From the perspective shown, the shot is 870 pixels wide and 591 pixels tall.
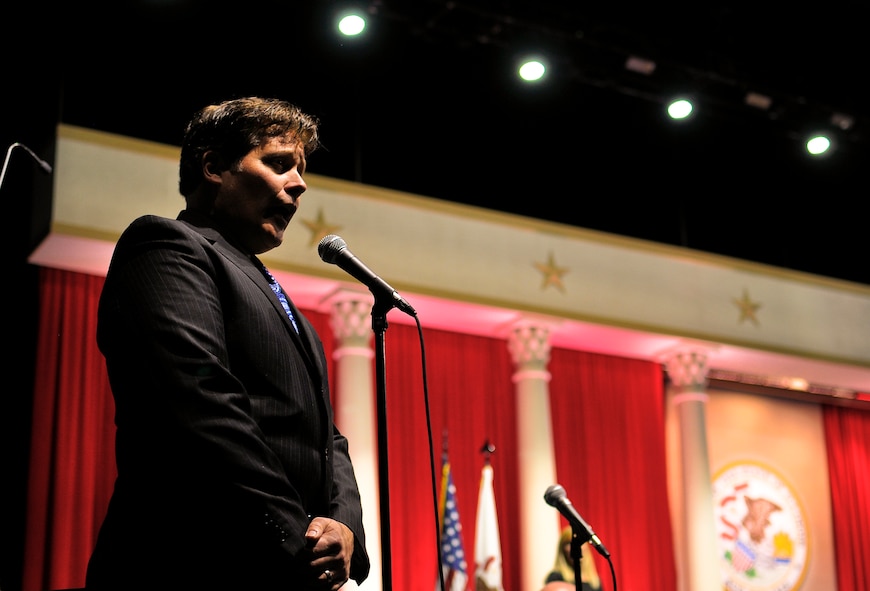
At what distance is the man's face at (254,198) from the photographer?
2236 mm

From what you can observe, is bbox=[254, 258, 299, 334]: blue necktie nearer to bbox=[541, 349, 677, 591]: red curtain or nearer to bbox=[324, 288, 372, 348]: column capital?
bbox=[324, 288, 372, 348]: column capital

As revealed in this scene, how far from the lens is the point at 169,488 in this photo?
1806 mm

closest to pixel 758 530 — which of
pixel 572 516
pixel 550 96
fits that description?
pixel 550 96

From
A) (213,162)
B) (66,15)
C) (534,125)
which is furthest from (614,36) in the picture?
(213,162)

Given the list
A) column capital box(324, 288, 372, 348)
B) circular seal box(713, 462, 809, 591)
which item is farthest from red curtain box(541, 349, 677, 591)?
column capital box(324, 288, 372, 348)

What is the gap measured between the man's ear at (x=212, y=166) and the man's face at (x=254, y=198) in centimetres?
1

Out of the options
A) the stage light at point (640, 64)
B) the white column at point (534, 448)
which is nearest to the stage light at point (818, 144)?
the stage light at point (640, 64)

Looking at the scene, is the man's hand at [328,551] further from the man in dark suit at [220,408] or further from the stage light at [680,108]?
the stage light at [680,108]

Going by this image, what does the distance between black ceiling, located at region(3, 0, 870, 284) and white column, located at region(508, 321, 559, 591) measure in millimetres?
1313

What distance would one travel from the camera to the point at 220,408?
1814 mm

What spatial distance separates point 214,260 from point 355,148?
22.9 feet

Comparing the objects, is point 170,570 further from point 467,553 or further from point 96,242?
point 467,553

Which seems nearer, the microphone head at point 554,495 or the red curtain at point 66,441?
the microphone head at point 554,495

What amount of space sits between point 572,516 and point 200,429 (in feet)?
9.07
